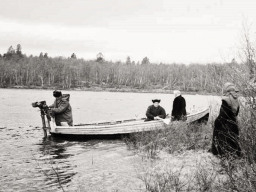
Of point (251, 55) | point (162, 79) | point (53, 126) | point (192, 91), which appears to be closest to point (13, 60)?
point (162, 79)

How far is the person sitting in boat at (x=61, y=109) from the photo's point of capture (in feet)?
38.2

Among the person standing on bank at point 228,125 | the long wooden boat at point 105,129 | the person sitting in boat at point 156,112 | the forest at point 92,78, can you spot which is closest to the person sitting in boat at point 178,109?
the long wooden boat at point 105,129

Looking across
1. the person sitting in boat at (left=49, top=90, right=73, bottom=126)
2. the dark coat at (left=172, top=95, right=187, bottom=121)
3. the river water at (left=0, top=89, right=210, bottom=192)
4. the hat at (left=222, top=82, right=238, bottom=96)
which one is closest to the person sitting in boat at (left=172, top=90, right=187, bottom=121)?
the dark coat at (left=172, top=95, right=187, bottom=121)

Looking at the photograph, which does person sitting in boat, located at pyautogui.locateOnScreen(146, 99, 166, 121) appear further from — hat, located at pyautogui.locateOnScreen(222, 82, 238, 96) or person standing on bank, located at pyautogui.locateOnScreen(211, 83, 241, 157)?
hat, located at pyautogui.locateOnScreen(222, 82, 238, 96)

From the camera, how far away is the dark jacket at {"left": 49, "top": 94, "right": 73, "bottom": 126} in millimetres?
11656

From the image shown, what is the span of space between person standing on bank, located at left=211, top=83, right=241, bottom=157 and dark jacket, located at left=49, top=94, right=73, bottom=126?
269 inches

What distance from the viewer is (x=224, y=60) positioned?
7000 mm

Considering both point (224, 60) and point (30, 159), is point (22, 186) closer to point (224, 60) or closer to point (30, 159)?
point (30, 159)

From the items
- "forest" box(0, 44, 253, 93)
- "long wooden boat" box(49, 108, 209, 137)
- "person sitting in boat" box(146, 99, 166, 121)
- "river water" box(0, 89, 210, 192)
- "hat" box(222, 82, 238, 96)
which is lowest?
"river water" box(0, 89, 210, 192)

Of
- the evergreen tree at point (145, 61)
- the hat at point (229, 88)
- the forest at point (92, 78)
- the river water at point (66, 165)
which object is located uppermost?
the evergreen tree at point (145, 61)

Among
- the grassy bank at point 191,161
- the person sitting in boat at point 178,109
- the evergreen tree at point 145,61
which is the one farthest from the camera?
the evergreen tree at point 145,61

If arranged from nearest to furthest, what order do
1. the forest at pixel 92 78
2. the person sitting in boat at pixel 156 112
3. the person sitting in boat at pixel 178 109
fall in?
the person sitting in boat at pixel 178 109 → the person sitting in boat at pixel 156 112 → the forest at pixel 92 78

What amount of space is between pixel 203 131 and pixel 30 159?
5.50 meters

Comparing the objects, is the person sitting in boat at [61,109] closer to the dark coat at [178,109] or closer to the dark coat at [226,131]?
the dark coat at [178,109]
